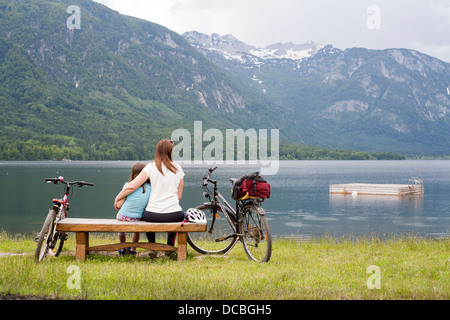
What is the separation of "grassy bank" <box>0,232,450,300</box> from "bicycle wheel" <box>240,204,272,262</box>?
25cm

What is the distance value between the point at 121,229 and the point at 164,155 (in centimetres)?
160

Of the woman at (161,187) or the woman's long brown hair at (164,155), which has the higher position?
the woman's long brown hair at (164,155)

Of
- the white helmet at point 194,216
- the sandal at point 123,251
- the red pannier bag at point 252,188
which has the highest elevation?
the red pannier bag at point 252,188

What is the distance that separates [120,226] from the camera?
8555mm

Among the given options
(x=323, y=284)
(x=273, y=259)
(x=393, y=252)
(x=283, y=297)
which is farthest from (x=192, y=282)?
(x=393, y=252)

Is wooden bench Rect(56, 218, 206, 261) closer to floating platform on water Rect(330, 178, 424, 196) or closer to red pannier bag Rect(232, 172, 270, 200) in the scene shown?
red pannier bag Rect(232, 172, 270, 200)

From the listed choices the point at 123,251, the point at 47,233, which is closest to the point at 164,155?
the point at 123,251

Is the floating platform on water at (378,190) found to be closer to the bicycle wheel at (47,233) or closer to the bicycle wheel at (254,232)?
the bicycle wheel at (254,232)

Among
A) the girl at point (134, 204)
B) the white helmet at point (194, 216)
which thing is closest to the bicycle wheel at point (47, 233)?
the girl at point (134, 204)

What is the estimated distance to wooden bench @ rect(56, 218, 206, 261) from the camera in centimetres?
848

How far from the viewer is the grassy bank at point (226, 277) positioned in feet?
19.4

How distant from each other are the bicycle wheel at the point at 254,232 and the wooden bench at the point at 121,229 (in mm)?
1255

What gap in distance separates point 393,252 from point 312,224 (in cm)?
3126
